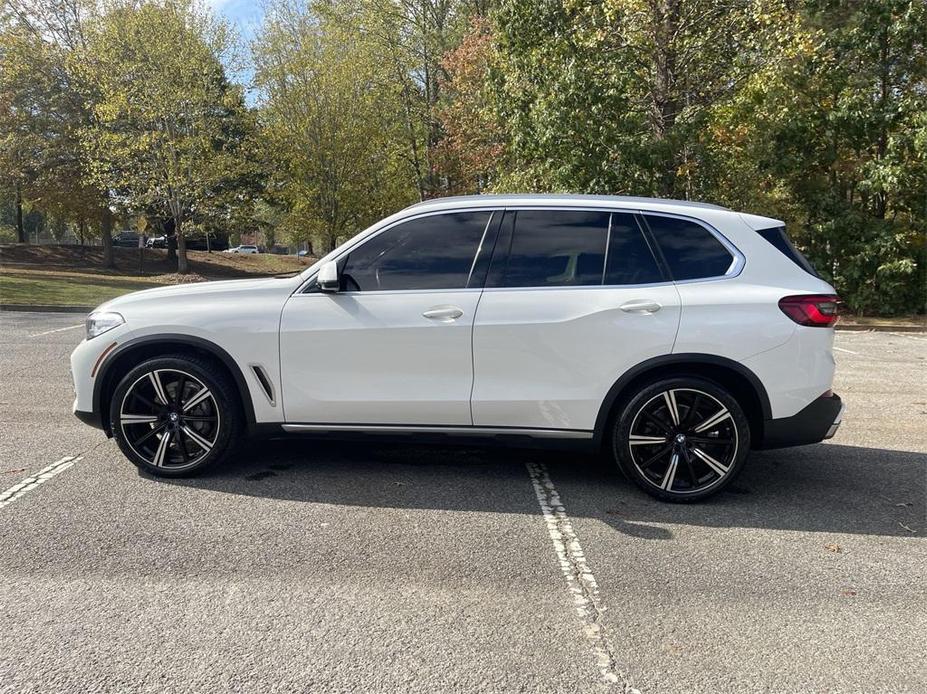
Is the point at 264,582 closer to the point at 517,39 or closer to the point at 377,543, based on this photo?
the point at 377,543

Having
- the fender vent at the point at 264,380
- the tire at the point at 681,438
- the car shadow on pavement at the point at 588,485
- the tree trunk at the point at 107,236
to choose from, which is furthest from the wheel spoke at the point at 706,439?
the tree trunk at the point at 107,236

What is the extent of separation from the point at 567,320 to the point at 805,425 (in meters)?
1.54

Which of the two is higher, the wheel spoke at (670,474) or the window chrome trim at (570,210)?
the window chrome trim at (570,210)

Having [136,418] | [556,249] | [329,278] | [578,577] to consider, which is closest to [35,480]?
[136,418]

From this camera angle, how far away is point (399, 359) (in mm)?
4355

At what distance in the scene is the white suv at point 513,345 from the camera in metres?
4.20

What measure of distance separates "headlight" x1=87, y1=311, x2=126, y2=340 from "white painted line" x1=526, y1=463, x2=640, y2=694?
2.91 meters

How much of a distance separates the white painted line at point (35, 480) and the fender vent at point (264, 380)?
154cm

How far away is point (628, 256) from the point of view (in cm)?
437

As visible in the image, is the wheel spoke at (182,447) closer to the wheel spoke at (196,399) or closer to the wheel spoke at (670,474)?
the wheel spoke at (196,399)

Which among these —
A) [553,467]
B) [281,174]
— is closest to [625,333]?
[553,467]

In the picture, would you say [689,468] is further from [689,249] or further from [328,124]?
[328,124]

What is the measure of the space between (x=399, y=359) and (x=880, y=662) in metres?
2.81

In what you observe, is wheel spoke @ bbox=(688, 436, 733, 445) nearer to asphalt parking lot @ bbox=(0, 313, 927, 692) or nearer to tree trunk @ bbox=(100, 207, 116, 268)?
asphalt parking lot @ bbox=(0, 313, 927, 692)
